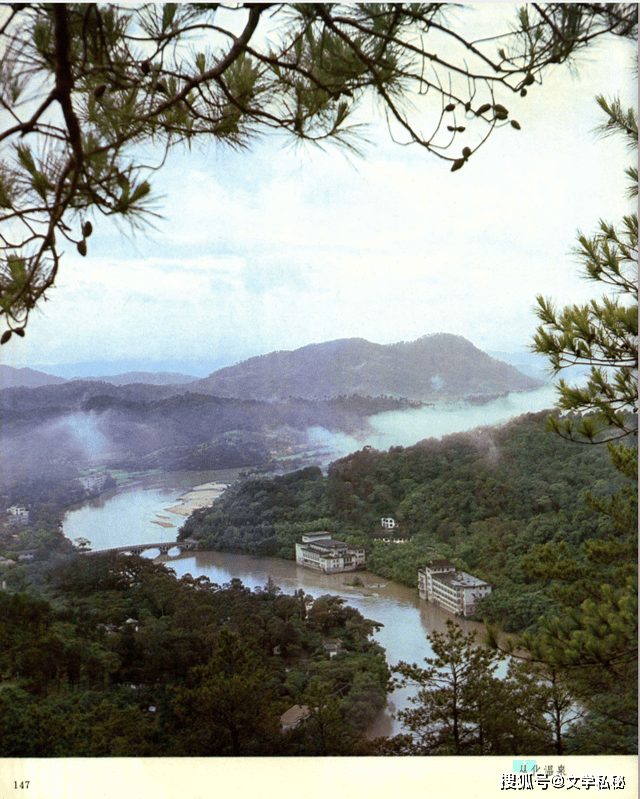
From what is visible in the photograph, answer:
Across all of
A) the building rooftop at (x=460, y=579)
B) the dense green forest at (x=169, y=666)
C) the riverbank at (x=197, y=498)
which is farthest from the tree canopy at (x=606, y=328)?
the riverbank at (x=197, y=498)

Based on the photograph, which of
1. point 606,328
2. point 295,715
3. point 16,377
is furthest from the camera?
point 16,377

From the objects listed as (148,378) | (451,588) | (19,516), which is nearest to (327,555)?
(451,588)

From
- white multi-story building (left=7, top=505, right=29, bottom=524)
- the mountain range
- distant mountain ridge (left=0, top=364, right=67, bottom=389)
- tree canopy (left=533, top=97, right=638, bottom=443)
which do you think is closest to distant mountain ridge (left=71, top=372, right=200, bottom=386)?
the mountain range

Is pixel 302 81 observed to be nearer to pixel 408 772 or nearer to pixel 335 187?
pixel 335 187

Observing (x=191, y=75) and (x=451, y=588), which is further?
(x=451, y=588)

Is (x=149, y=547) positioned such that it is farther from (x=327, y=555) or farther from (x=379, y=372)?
(x=379, y=372)
